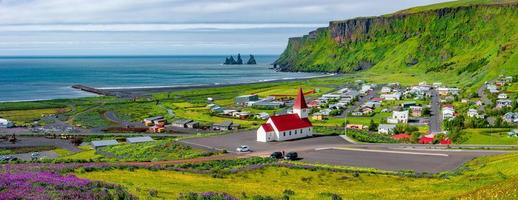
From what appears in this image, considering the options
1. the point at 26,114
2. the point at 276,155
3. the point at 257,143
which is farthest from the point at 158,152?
the point at 26,114

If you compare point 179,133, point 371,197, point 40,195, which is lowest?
point 179,133

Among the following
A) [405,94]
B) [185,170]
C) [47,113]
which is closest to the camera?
[185,170]

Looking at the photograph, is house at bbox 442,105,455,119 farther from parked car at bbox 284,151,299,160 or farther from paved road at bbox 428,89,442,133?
parked car at bbox 284,151,299,160

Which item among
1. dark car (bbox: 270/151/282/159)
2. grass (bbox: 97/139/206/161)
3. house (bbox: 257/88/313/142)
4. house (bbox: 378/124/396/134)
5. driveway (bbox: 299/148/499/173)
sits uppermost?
house (bbox: 257/88/313/142)

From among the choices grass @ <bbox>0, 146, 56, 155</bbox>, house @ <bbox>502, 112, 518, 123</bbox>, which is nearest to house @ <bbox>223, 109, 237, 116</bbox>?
grass @ <bbox>0, 146, 56, 155</bbox>

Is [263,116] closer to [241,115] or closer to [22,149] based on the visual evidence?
[241,115]

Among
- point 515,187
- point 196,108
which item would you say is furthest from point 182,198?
point 196,108

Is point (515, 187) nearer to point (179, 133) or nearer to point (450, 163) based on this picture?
point (450, 163)

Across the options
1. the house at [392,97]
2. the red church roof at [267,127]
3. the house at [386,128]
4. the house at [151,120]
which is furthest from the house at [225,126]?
the house at [392,97]
